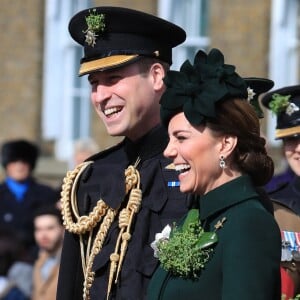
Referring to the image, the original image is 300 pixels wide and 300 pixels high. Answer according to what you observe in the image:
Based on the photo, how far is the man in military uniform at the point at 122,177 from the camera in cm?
529

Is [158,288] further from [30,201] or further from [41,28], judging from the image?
[41,28]

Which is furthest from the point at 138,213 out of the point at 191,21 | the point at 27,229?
the point at 191,21

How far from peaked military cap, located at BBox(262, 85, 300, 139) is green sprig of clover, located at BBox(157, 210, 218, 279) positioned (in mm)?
2192

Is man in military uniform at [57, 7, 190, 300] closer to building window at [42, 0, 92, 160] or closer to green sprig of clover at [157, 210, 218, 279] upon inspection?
green sprig of clover at [157, 210, 218, 279]

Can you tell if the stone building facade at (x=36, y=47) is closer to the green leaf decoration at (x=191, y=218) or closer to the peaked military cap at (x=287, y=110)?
the peaked military cap at (x=287, y=110)

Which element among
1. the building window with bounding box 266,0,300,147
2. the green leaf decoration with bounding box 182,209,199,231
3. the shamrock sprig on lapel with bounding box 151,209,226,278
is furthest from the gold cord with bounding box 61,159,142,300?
the building window with bounding box 266,0,300,147

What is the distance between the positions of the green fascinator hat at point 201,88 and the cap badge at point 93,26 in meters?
0.77

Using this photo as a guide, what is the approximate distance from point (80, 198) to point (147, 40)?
0.68 m

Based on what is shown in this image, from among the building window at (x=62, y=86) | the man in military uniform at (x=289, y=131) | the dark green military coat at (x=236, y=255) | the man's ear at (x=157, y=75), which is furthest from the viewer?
the building window at (x=62, y=86)

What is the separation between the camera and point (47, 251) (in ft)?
31.0

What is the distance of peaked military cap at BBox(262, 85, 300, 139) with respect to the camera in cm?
687

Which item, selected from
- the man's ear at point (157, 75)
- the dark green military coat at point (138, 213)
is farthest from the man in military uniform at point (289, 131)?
the man's ear at point (157, 75)

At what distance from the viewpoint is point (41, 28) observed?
14656 millimetres

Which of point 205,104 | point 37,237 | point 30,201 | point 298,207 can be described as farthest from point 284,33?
point 205,104
